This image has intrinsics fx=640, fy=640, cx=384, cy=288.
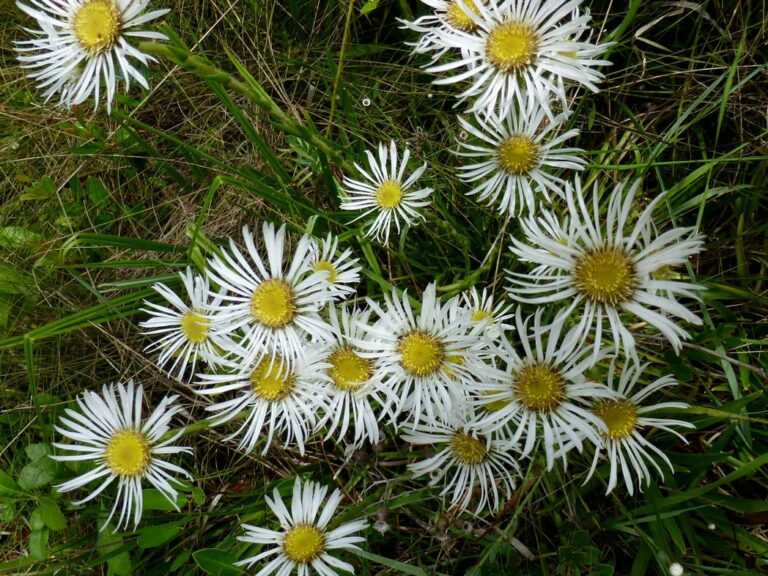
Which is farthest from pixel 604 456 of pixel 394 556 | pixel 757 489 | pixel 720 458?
pixel 394 556

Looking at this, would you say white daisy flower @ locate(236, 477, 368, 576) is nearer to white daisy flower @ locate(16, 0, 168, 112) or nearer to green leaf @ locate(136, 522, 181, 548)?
green leaf @ locate(136, 522, 181, 548)

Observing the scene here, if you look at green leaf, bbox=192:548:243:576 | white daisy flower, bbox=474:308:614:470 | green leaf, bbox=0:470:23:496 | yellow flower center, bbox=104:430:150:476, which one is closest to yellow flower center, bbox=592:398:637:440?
white daisy flower, bbox=474:308:614:470

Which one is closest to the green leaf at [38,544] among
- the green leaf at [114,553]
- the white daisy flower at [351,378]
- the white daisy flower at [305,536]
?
the green leaf at [114,553]

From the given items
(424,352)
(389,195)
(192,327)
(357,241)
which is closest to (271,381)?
(192,327)

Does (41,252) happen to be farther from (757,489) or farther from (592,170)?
(757,489)

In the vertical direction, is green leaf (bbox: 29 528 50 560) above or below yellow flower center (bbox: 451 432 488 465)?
below

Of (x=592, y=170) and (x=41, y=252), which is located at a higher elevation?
(x=592, y=170)
